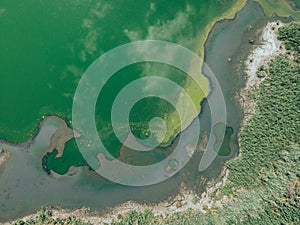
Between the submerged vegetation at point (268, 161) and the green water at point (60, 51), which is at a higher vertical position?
the green water at point (60, 51)

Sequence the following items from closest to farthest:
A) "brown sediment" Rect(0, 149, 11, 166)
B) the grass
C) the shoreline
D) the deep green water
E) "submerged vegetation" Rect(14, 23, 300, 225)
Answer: "submerged vegetation" Rect(14, 23, 300, 225) → the deep green water → "brown sediment" Rect(0, 149, 11, 166) → the shoreline → the grass

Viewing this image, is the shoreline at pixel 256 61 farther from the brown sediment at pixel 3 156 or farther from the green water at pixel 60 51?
the brown sediment at pixel 3 156

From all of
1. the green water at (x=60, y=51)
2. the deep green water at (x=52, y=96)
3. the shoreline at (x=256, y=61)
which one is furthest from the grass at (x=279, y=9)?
the deep green water at (x=52, y=96)

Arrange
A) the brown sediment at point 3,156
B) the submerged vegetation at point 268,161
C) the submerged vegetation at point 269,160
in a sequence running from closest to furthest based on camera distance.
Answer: the submerged vegetation at point 269,160, the submerged vegetation at point 268,161, the brown sediment at point 3,156

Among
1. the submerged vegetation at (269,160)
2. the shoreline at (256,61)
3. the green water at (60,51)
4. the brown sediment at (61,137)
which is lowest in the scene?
the submerged vegetation at (269,160)

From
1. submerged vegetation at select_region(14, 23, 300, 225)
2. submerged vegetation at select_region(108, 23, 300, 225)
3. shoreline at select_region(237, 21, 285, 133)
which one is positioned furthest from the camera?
shoreline at select_region(237, 21, 285, 133)

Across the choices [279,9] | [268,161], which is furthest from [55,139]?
[279,9]

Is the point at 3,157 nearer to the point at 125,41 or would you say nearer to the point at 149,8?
the point at 125,41

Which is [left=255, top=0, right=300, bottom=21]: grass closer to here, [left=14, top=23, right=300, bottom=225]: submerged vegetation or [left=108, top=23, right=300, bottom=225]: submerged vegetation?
[left=14, top=23, right=300, bottom=225]: submerged vegetation

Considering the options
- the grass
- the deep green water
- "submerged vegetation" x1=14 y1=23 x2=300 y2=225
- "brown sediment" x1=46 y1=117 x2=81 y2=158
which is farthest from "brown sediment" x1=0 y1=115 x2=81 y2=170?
the grass
